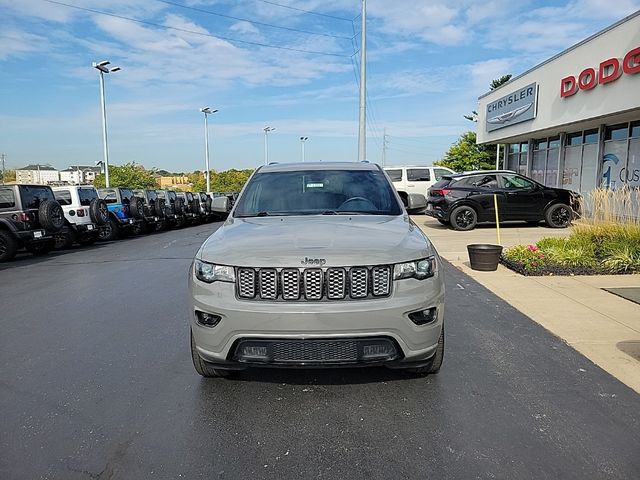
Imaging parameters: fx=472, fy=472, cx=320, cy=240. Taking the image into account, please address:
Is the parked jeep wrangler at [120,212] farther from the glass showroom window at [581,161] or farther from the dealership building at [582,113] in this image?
the glass showroom window at [581,161]

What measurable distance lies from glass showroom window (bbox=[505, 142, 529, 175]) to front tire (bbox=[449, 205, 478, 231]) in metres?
9.97

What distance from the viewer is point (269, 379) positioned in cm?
376

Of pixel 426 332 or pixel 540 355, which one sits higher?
pixel 426 332

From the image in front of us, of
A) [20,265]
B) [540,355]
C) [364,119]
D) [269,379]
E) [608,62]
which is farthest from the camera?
[364,119]

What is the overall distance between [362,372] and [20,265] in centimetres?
973

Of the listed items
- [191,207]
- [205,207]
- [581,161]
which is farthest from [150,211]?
[581,161]

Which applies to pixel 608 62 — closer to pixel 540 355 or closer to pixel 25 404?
pixel 540 355

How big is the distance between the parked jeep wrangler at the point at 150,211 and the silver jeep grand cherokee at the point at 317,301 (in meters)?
15.2

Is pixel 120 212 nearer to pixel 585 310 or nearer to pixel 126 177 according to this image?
pixel 585 310

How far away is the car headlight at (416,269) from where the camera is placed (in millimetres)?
3100

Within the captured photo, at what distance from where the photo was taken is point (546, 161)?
2047 centimetres

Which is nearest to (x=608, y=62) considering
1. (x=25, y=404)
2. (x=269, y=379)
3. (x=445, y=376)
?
(x=445, y=376)

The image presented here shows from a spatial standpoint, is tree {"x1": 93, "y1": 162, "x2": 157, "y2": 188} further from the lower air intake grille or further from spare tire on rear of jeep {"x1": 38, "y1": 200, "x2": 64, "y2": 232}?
the lower air intake grille

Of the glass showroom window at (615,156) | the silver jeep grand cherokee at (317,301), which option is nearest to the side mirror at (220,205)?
the silver jeep grand cherokee at (317,301)
